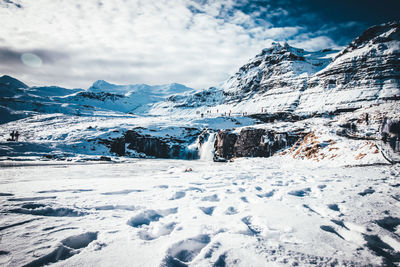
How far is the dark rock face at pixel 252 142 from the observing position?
1795 cm

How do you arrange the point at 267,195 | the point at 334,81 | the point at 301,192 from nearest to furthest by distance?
1. the point at 267,195
2. the point at 301,192
3. the point at 334,81

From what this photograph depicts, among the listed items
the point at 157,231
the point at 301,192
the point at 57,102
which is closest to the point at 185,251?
the point at 157,231

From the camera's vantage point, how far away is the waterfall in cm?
2842

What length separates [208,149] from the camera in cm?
2944

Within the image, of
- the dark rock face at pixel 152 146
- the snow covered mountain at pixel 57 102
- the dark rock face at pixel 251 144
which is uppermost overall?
the snow covered mountain at pixel 57 102

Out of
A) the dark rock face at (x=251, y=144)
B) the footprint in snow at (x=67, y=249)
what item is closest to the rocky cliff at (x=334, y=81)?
the dark rock face at (x=251, y=144)

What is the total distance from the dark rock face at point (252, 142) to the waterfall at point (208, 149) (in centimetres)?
214

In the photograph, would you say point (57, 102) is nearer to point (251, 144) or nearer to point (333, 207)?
point (251, 144)

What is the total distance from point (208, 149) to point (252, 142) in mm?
9946

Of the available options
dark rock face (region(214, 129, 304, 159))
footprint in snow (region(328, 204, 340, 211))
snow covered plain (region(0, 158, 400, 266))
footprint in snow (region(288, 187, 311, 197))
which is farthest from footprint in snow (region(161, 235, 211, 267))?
dark rock face (region(214, 129, 304, 159))

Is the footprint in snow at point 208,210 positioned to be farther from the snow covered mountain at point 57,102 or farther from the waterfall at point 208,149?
the snow covered mountain at point 57,102

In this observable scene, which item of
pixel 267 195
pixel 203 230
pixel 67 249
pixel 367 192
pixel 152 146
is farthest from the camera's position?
pixel 152 146

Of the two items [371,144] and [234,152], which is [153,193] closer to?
[371,144]

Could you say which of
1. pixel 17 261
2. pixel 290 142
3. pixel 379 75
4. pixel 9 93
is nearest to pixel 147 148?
pixel 290 142
